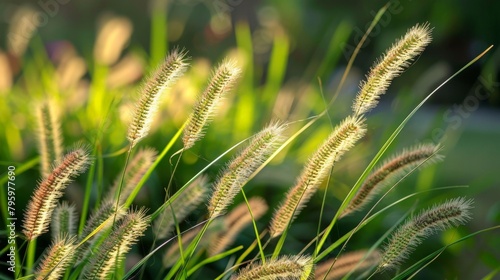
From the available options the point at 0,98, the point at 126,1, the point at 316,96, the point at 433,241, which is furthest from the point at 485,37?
the point at 0,98

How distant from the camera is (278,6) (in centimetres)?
389

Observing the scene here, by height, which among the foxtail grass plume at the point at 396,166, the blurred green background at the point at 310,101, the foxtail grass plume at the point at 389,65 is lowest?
the blurred green background at the point at 310,101

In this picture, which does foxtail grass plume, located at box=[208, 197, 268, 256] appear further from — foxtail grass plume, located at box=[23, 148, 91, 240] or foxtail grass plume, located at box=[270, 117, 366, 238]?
foxtail grass plume, located at box=[23, 148, 91, 240]

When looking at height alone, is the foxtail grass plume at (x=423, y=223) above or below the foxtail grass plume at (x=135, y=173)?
above

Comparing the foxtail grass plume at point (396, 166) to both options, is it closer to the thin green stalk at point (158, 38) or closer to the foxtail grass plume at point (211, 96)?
the foxtail grass plume at point (211, 96)

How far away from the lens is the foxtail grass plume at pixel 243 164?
2.89ft

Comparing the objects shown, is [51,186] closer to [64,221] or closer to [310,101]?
[64,221]

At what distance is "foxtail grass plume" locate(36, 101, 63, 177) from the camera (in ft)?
3.34

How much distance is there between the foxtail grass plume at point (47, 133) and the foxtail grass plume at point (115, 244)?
0.16 m

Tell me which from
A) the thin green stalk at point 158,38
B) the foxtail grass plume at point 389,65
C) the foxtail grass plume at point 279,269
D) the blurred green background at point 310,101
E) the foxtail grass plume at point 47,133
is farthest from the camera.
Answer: the thin green stalk at point 158,38

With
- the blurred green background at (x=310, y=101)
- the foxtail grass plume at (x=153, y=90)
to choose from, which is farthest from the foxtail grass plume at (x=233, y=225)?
the foxtail grass plume at (x=153, y=90)

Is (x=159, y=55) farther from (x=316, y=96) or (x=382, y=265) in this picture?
(x=382, y=265)

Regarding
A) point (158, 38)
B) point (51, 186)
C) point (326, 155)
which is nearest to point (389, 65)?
point (326, 155)

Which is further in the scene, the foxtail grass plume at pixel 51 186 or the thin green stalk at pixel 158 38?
the thin green stalk at pixel 158 38
